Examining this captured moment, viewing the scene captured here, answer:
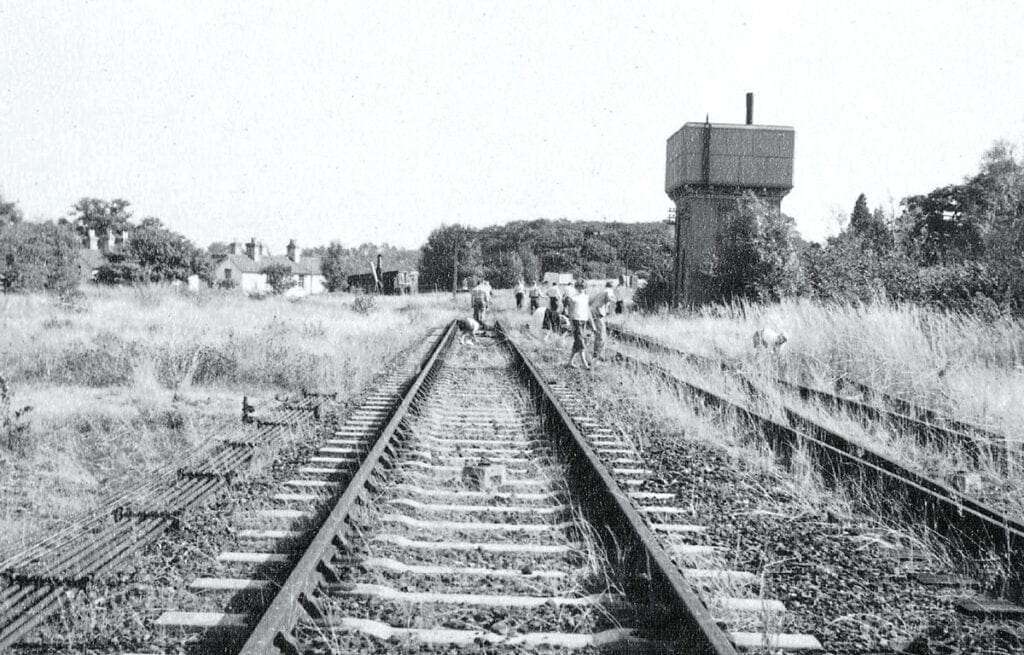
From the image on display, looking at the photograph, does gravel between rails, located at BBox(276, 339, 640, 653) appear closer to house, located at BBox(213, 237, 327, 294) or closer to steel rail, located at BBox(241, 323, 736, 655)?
steel rail, located at BBox(241, 323, 736, 655)

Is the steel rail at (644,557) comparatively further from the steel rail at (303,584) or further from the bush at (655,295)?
the bush at (655,295)

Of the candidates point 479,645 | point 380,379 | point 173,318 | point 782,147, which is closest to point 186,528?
point 479,645

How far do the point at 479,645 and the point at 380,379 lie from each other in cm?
893

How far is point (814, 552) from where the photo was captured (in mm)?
4406

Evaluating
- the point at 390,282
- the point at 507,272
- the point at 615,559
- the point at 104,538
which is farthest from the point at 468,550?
the point at 507,272

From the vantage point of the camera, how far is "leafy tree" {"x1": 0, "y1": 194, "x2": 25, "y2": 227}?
4789cm

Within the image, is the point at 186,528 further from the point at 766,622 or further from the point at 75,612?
the point at 766,622

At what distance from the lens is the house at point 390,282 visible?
84.8 metres

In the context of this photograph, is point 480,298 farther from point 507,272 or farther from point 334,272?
point 334,272

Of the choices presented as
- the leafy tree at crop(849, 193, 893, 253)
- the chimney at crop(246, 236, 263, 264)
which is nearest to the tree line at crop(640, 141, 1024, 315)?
the leafy tree at crop(849, 193, 893, 253)

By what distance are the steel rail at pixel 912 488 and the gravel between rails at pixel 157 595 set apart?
401 cm

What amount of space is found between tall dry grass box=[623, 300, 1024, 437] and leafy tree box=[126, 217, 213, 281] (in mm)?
51077

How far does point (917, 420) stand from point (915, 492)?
3067mm

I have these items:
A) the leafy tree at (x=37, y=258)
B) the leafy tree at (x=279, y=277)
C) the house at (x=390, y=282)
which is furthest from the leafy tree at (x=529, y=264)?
the leafy tree at (x=37, y=258)
